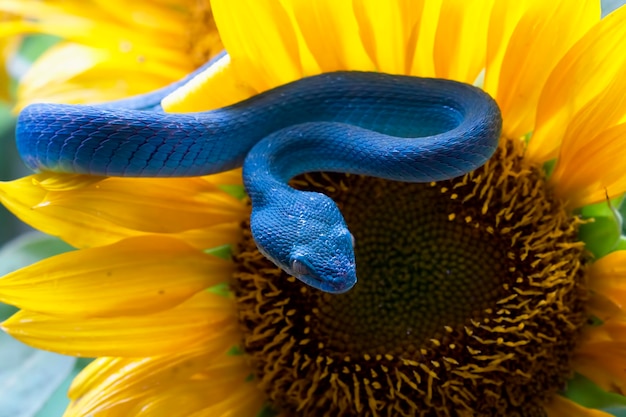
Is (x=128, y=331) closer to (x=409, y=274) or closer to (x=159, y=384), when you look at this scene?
(x=159, y=384)

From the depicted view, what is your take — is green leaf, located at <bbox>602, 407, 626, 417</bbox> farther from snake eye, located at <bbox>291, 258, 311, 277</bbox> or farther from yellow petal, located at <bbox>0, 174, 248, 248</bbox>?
yellow petal, located at <bbox>0, 174, 248, 248</bbox>

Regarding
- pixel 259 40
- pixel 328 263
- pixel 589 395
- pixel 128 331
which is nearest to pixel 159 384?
pixel 128 331

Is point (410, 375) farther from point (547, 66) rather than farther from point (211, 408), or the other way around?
point (547, 66)

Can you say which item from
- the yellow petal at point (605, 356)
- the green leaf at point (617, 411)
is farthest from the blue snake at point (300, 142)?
the green leaf at point (617, 411)

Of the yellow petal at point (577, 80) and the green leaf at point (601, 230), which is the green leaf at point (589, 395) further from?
the yellow petal at point (577, 80)

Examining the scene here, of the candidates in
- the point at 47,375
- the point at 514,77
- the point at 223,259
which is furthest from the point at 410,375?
the point at 47,375

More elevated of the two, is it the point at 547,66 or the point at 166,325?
the point at 547,66

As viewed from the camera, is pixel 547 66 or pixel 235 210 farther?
pixel 235 210

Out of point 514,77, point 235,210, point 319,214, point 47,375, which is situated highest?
point 514,77
